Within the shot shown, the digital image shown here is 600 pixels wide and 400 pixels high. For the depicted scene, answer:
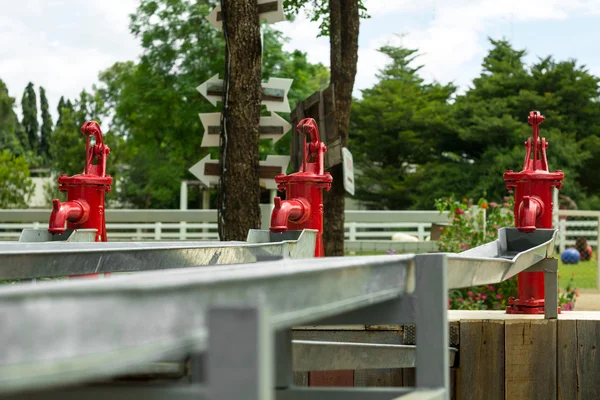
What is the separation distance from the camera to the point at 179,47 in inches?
1212

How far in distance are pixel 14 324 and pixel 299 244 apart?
3368 millimetres

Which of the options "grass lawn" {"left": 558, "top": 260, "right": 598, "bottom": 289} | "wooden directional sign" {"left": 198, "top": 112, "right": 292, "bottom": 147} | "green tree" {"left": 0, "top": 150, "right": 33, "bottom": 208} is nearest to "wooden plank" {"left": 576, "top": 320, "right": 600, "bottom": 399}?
"wooden directional sign" {"left": 198, "top": 112, "right": 292, "bottom": 147}

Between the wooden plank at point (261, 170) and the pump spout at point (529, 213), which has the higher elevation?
the wooden plank at point (261, 170)

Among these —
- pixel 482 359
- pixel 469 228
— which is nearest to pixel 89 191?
pixel 482 359

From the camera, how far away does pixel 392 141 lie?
1610 inches

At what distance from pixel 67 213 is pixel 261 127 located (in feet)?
8.76

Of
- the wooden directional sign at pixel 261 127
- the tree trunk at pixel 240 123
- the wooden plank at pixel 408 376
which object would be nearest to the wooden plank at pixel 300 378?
the wooden plank at pixel 408 376

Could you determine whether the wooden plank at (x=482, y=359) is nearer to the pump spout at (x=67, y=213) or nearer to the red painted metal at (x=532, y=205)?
the red painted metal at (x=532, y=205)

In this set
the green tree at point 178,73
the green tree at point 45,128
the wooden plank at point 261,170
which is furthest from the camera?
the green tree at point 45,128

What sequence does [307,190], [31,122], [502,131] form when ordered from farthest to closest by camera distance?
[31,122], [502,131], [307,190]

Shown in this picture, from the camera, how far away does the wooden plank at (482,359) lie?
156 inches

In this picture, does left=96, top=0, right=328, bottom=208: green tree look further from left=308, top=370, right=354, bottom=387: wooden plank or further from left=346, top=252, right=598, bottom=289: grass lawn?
left=308, top=370, right=354, bottom=387: wooden plank

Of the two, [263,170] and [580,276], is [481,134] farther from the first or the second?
[263,170]

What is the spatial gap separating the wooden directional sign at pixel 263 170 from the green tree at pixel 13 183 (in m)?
36.6
